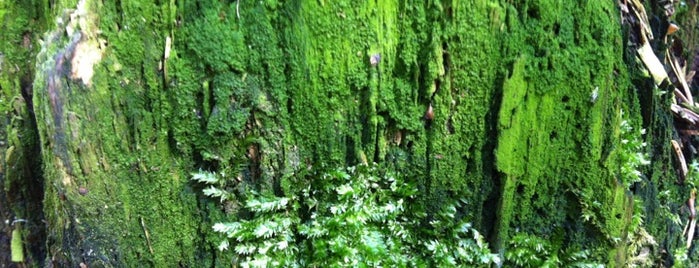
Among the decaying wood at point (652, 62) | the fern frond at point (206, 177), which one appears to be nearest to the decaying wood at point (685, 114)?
the decaying wood at point (652, 62)

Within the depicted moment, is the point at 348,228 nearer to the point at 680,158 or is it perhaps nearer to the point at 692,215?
the point at 680,158

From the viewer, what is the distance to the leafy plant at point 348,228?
5.38ft

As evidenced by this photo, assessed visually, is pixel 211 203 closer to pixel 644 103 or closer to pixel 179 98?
pixel 179 98

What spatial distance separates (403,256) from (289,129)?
27.5 inches

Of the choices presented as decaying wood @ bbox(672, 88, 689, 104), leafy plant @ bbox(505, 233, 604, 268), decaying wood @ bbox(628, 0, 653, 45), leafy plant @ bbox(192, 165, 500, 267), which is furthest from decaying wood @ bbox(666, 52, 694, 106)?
leafy plant @ bbox(192, 165, 500, 267)

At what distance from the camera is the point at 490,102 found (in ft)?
5.59

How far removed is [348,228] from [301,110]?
50 centimetres

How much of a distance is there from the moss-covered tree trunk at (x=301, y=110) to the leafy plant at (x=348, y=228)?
0.07 m

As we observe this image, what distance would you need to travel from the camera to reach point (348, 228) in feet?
5.47

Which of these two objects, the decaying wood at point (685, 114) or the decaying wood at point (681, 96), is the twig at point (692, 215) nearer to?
the decaying wood at point (685, 114)

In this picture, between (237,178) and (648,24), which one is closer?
(237,178)

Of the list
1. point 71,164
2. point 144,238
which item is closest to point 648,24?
point 144,238

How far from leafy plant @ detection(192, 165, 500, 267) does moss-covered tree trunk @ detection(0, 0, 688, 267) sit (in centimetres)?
7

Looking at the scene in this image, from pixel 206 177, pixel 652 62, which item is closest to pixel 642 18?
pixel 652 62
